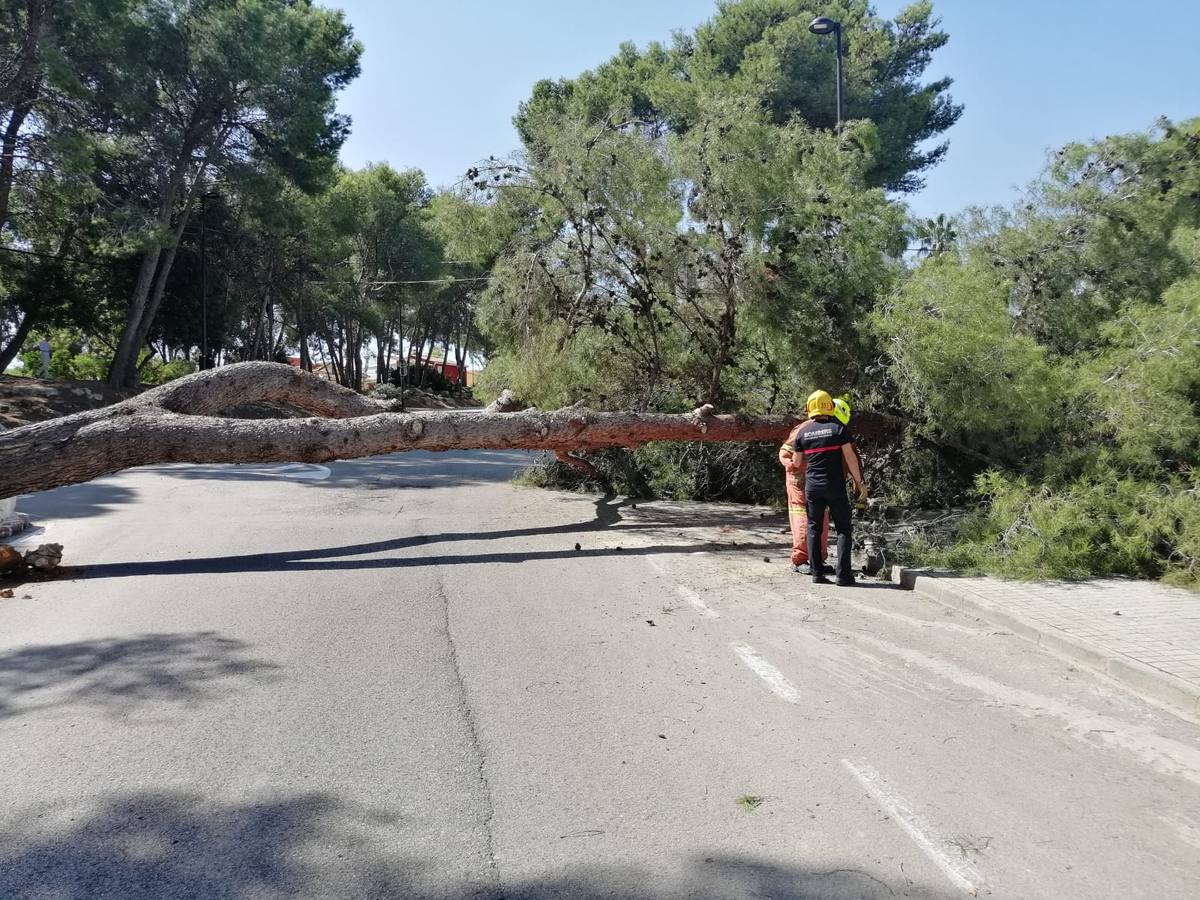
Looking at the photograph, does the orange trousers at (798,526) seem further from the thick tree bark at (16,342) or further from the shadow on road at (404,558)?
the thick tree bark at (16,342)

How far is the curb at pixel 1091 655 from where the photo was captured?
16.3 ft

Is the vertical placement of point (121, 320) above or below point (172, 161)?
below

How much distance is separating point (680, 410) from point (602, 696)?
981cm

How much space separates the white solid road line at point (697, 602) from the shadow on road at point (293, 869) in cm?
374

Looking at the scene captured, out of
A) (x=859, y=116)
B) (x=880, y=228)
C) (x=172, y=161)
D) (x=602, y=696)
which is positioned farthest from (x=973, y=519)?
(x=172, y=161)

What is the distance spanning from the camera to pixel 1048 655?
5934 millimetres

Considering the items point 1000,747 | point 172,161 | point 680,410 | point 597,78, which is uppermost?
point 597,78

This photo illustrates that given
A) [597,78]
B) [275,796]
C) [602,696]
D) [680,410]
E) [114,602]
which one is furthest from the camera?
[597,78]

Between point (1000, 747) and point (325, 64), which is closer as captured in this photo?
point (1000, 747)

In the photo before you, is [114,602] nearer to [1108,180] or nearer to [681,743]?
[681,743]

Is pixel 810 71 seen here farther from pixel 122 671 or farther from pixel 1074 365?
pixel 122 671

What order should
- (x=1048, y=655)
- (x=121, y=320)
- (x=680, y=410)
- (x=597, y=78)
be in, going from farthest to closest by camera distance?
(x=121, y=320) → (x=597, y=78) → (x=680, y=410) → (x=1048, y=655)

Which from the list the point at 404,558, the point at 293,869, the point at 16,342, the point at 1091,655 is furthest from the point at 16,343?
the point at 1091,655

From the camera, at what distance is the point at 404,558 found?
30.3 ft
